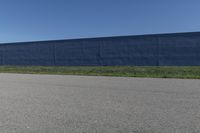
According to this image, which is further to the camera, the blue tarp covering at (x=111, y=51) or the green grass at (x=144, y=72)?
the blue tarp covering at (x=111, y=51)

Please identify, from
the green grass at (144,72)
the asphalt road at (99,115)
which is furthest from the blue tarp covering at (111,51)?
the asphalt road at (99,115)

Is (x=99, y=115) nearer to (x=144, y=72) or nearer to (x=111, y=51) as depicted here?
(x=144, y=72)

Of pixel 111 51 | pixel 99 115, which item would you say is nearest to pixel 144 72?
pixel 111 51

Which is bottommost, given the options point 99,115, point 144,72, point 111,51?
point 144,72

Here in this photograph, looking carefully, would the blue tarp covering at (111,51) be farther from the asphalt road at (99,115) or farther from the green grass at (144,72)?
the asphalt road at (99,115)

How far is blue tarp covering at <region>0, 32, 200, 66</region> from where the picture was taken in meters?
21.0

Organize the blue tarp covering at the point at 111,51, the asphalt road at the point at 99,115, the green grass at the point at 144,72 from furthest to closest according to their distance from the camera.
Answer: the blue tarp covering at the point at 111,51
the green grass at the point at 144,72
the asphalt road at the point at 99,115

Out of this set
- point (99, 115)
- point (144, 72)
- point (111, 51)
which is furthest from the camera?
point (111, 51)

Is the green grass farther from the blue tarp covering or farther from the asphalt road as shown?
the asphalt road

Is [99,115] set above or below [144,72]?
above

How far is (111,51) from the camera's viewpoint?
78.5ft

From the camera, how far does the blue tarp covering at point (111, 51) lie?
2103cm

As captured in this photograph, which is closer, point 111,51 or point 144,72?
point 144,72

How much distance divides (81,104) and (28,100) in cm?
159
